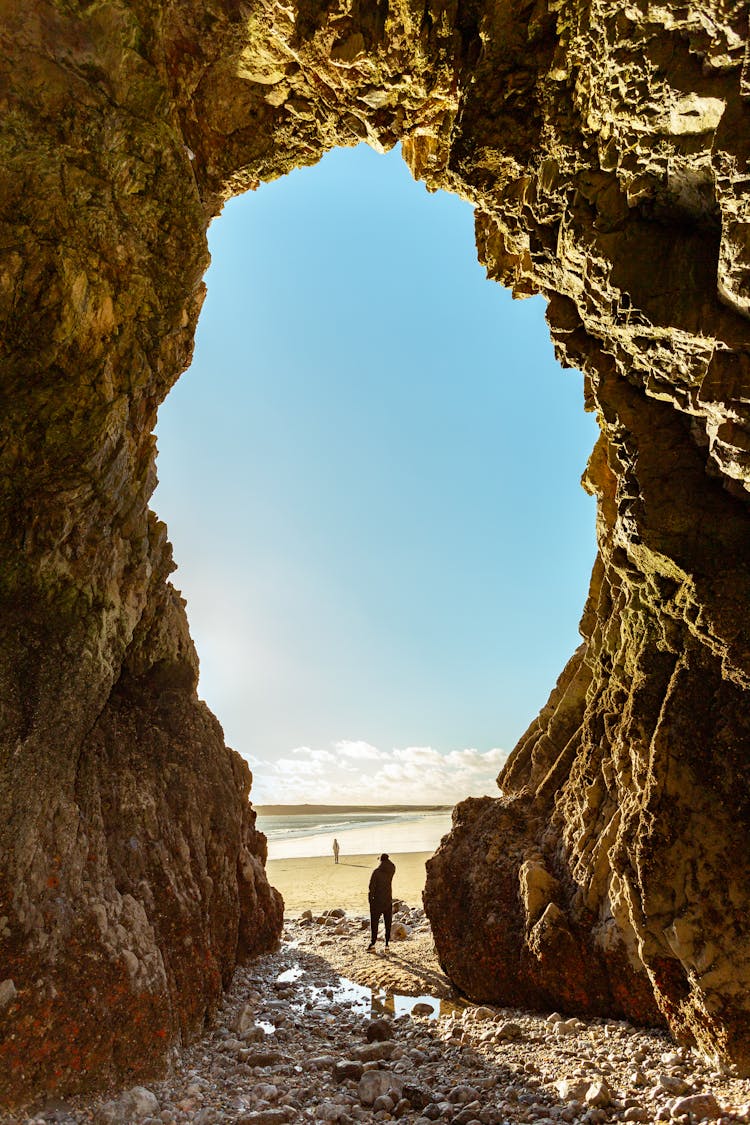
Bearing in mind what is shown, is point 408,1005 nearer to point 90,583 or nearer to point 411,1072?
point 411,1072

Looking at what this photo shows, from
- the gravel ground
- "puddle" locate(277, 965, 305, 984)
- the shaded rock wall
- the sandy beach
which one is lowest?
the sandy beach

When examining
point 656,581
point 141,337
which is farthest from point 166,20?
point 656,581

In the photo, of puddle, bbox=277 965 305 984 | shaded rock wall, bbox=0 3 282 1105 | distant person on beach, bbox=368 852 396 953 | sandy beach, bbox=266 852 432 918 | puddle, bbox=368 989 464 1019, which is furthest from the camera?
sandy beach, bbox=266 852 432 918

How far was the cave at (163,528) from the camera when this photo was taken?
19.3ft

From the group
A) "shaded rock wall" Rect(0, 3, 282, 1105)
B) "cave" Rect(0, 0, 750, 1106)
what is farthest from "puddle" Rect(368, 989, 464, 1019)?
"shaded rock wall" Rect(0, 3, 282, 1105)

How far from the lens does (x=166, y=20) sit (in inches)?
343

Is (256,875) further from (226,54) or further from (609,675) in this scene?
(226,54)

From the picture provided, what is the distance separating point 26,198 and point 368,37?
5360 millimetres

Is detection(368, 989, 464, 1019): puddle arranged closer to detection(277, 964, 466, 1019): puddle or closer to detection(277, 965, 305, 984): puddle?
detection(277, 964, 466, 1019): puddle

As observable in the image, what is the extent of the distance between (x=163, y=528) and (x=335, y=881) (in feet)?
67.4

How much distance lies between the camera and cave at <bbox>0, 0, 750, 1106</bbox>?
231 inches

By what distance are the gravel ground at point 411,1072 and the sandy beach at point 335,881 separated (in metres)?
10.5

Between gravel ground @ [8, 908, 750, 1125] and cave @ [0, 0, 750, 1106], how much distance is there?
1.41ft

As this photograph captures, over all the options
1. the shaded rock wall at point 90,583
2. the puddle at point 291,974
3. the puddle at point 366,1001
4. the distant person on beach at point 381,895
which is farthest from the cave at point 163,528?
the distant person on beach at point 381,895
